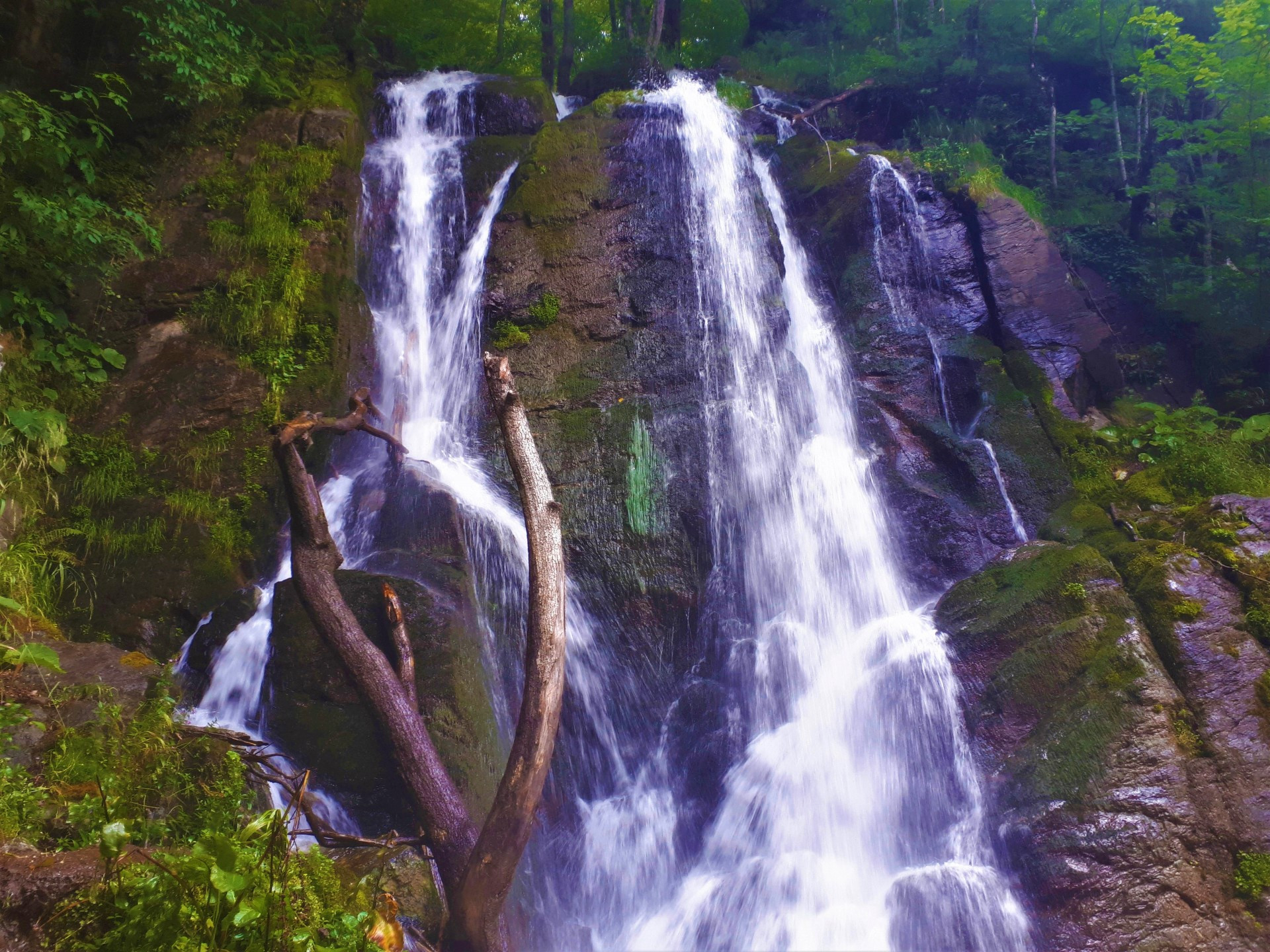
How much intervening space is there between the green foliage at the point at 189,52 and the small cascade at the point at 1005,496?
934 cm

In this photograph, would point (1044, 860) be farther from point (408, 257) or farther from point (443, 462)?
point (408, 257)

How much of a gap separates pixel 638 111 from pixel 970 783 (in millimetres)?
9408

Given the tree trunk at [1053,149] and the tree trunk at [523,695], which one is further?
the tree trunk at [1053,149]

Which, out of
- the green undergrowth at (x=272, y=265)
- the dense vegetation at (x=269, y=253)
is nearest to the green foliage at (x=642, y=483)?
the dense vegetation at (x=269, y=253)

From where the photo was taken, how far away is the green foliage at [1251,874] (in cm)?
443

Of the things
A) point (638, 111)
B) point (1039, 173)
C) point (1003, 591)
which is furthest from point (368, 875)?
point (1039, 173)

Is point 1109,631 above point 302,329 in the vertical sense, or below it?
below

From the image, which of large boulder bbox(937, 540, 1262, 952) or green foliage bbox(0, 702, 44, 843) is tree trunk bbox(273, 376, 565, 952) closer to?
green foliage bbox(0, 702, 44, 843)

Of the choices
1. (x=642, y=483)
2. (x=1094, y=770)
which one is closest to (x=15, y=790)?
(x=642, y=483)

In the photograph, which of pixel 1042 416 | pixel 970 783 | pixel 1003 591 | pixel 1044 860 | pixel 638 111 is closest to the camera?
pixel 1044 860

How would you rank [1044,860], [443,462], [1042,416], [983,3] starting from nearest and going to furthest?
[1044,860]
[443,462]
[1042,416]
[983,3]

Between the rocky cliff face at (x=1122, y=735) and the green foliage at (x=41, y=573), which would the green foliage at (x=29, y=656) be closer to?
the green foliage at (x=41, y=573)

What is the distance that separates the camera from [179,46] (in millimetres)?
7551

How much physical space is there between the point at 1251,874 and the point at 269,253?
9891 mm
